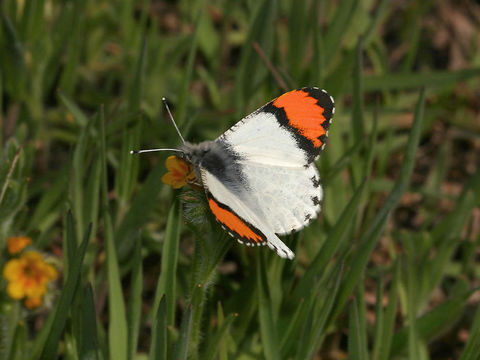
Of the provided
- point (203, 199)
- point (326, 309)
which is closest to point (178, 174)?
point (203, 199)

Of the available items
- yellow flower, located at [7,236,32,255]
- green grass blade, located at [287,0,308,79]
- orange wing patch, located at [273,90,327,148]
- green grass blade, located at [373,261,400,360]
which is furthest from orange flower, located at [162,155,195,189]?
green grass blade, located at [287,0,308,79]

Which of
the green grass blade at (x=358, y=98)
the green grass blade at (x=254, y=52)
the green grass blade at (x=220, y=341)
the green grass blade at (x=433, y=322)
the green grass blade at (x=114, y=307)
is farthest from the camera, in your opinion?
the green grass blade at (x=254, y=52)

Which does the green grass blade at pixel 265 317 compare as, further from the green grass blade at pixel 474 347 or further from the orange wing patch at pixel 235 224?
the green grass blade at pixel 474 347

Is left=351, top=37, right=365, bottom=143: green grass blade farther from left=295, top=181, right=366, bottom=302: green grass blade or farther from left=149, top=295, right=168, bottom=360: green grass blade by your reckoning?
left=149, top=295, right=168, bottom=360: green grass blade

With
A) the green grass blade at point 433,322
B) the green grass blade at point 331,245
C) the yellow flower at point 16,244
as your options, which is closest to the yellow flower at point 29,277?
the yellow flower at point 16,244

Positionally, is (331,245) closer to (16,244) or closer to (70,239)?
(70,239)

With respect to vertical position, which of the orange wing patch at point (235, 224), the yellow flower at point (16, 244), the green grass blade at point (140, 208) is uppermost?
the green grass blade at point (140, 208)
